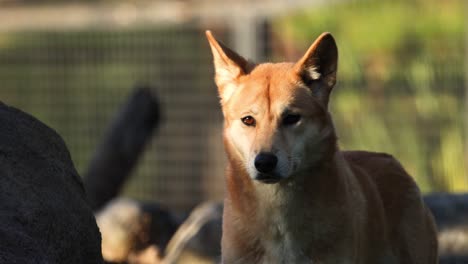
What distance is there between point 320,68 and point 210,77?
836cm

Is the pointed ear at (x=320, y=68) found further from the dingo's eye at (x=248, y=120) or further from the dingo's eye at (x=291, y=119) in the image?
the dingo's eye at (x=248, y=120)

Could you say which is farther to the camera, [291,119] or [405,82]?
[405,82]

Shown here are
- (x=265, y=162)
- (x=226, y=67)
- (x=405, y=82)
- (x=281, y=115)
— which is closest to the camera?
(x=265, y=162)

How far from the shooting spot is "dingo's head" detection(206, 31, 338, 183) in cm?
537

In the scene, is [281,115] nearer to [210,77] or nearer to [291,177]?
[291,177]

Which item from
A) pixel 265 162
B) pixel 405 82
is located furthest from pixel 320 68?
pixel 405 82

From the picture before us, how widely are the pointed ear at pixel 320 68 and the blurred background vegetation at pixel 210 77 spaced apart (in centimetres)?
573

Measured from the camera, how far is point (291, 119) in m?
5.53

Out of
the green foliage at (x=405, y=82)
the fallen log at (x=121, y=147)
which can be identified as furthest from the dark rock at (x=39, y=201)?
the green foliage at (x=405, y=82)

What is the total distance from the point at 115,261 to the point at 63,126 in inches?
255

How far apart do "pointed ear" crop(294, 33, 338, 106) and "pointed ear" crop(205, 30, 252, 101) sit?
309 mm

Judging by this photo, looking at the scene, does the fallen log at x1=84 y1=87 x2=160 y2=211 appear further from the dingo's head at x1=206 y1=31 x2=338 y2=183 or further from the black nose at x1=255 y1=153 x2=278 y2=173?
the black nose at x1=255 y1=153 x2=278 y2=173

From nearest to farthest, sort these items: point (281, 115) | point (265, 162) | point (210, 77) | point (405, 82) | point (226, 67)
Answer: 1. point (265, 162)
2. point (281, 115)
3. point (226, 67)
4. point (405, 82)
5. point (210, 77)

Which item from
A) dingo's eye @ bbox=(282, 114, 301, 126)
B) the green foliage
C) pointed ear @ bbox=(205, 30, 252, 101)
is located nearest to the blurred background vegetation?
the green foliage
